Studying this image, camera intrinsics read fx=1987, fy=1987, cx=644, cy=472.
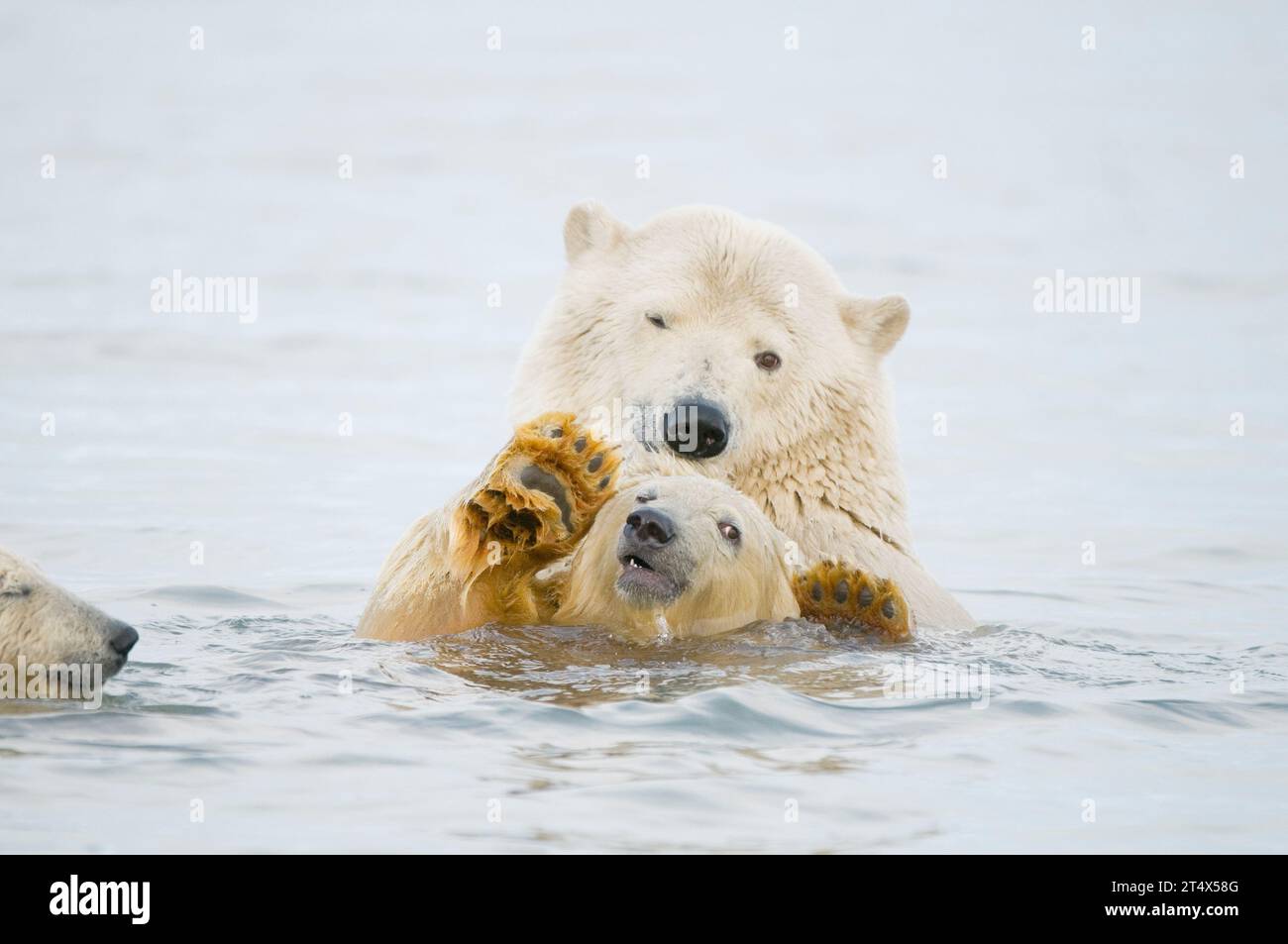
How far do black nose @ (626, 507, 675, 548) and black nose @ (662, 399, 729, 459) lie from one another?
0.75 meters

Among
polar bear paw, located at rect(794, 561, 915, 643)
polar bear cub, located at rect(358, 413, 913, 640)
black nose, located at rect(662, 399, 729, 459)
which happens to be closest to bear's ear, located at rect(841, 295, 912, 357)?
black nose, located at rect(662, 399, 729, 459)

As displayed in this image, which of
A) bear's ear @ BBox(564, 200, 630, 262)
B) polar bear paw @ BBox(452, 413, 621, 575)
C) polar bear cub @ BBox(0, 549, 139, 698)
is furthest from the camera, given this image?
bear's ear @ BBox(564, 200, 630, 262)

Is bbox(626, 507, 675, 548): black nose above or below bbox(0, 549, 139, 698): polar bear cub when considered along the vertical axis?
above

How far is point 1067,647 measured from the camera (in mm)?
8867

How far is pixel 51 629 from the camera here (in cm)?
695

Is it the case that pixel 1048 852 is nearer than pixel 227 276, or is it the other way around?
pixel 1048 852

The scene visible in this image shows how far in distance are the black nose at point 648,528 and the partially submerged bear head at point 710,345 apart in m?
0.72

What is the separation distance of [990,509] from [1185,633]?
13.4 feet

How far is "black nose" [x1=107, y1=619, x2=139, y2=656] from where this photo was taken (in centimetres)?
700

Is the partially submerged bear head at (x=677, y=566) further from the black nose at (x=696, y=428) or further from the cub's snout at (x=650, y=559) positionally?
the black nose at (x=696, y=428)

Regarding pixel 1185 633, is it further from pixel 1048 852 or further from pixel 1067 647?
pixel 1048 852

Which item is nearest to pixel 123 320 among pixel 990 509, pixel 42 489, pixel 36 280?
pixel 36 280

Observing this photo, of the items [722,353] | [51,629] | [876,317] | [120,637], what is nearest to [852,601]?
[722,353]

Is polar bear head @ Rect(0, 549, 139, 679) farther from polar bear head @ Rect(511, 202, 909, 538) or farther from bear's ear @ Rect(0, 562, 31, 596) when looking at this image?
polar bear head @ Rect(511, 202, 909, 538)
